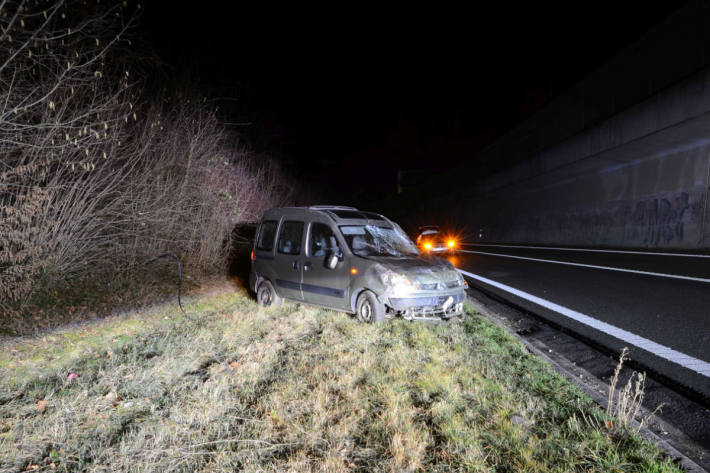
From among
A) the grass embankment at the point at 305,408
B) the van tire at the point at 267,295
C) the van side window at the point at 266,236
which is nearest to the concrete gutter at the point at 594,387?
the grass embankment at the point at 305,408

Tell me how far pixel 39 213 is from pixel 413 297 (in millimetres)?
6170

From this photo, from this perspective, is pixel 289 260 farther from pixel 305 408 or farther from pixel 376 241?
pixel 305 408

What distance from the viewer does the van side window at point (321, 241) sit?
267 inches

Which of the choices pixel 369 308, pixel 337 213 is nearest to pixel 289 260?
pixel 337 213

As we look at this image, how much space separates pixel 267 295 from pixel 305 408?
4.62m

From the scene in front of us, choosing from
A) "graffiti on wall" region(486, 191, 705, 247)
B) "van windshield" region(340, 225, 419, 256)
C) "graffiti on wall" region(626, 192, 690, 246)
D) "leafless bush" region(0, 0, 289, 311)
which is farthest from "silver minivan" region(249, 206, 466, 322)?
"graffiti on wall" region(626, 192, 690, 246)

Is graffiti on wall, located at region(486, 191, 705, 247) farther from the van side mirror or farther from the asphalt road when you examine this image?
the van side mirror

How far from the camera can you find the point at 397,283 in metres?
5.76

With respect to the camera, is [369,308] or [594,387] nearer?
[594,387]

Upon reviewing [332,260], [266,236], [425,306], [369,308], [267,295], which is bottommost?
[267,295]

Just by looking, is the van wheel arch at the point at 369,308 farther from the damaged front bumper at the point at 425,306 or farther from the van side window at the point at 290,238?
the van side window at the point at 290,238

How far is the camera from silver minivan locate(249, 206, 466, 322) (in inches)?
230

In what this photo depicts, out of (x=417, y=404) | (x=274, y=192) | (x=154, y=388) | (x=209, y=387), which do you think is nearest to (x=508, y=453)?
(x=417, y=404)

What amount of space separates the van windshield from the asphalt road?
2.51 meters
